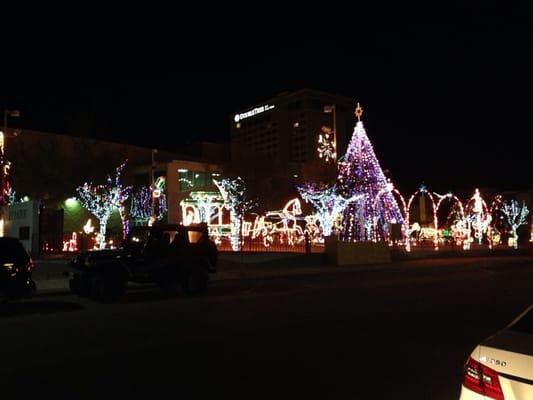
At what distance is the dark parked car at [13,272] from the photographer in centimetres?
1353

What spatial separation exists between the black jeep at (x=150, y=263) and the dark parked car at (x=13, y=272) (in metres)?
1.72

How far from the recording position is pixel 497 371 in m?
3.85

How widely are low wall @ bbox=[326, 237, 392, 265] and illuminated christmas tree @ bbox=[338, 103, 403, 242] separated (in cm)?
192

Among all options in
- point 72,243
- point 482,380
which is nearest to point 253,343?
point 482,380

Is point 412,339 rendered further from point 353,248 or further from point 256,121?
point 256,121

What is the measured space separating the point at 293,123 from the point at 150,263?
89.0 metres

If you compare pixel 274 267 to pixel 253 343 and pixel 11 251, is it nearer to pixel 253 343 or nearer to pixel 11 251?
pixel 11 251

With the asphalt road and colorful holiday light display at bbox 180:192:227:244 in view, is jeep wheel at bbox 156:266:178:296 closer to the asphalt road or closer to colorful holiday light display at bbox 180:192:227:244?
the asphalt road

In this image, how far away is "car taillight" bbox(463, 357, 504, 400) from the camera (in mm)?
3803

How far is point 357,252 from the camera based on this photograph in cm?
2994

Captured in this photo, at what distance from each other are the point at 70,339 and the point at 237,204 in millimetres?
25301

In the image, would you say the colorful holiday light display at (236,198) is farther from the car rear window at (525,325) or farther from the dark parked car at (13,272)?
the car rear window at (525,325)

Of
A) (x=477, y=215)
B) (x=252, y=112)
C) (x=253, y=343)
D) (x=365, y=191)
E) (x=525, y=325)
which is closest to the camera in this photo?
(x=525, y=325)

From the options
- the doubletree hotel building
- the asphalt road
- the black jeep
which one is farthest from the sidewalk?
the doubletree hotel building
